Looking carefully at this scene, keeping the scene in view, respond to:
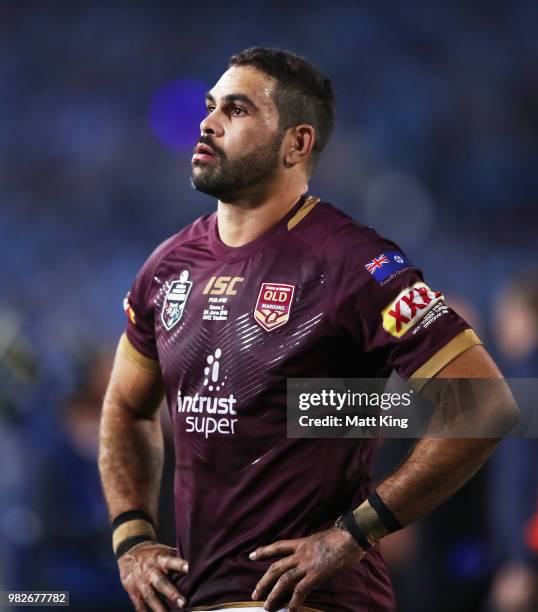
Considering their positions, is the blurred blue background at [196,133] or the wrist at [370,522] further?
the blurred blue background at [196,133]

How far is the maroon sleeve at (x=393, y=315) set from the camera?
270 centimetres

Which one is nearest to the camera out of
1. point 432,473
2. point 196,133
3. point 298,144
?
point 432,473

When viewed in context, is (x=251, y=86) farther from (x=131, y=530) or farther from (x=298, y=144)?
(x=131, y=530)

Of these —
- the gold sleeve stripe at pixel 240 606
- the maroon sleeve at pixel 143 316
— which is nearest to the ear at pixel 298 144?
the maroon sleeve at pixel 143 316

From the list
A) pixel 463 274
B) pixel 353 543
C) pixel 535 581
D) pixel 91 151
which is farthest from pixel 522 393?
pixel 91 151

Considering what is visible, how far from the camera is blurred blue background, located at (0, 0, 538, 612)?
7.79m

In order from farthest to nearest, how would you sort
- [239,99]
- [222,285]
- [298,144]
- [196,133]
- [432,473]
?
[196,133]
[298,144]
[239,99]
[222,285]
[432,473]

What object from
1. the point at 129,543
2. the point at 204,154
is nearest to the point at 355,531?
the point at 129,543

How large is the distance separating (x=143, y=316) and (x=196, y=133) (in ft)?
17.3

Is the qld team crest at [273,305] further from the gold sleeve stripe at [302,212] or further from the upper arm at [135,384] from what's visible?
the upper arm at [135,384]

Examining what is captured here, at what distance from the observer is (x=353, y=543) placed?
267 centimetres

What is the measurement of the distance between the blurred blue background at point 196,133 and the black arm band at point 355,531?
15.2 feet

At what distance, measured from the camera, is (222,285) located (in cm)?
303

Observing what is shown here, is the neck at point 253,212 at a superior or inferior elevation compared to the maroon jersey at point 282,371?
superior
